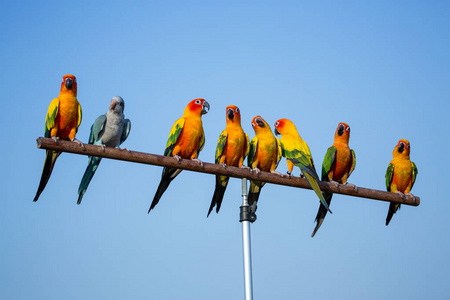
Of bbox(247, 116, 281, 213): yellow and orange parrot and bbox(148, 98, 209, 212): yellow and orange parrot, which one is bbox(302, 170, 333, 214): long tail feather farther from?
bbox(148, 98, 209, 212): yellow and orange parrot

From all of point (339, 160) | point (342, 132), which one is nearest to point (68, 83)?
point (339, 160)

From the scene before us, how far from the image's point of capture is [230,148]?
8500 mm

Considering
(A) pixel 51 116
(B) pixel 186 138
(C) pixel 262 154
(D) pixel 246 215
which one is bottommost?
(D) pixel 246 215

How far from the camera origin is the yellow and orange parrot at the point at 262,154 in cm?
859

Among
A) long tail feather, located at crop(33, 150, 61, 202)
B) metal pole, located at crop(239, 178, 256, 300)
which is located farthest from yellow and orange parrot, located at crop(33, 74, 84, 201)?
metal pole, located at crop(239, 178, 256, 300)

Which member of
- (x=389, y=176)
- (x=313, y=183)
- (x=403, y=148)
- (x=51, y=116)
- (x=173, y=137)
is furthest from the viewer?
(x=403, y=148)

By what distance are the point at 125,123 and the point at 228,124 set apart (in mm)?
1659

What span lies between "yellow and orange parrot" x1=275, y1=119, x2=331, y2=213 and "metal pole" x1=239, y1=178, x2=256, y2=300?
4.14 feet

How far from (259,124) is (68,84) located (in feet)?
10.3

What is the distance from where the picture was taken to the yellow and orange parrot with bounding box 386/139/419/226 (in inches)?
377

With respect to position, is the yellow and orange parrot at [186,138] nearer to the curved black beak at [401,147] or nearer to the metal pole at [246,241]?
the metal pole at [246,241]

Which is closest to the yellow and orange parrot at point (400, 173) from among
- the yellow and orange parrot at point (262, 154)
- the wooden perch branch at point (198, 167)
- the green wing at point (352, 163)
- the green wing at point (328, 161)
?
the green wing at point (352, 163)

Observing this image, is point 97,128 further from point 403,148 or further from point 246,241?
point 403,148

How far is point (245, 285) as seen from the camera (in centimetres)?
609
